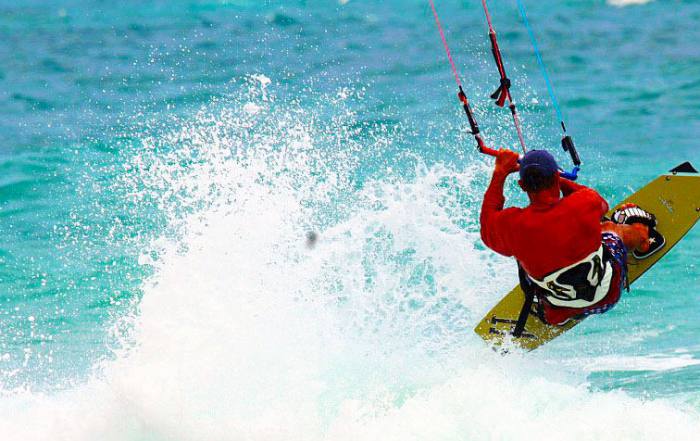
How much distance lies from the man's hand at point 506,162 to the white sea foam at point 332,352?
2894 millimetres

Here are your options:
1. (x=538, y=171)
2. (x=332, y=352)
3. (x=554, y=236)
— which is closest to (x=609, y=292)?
(x=554, y=236)

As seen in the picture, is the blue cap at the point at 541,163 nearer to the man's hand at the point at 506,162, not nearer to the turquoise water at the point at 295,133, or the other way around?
the man's hand at the point at 506,162

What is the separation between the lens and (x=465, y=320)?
771 centimetres

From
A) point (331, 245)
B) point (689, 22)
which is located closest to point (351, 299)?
point (331, 245)

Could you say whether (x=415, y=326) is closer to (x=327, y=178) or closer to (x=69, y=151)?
(x=327, y=178)

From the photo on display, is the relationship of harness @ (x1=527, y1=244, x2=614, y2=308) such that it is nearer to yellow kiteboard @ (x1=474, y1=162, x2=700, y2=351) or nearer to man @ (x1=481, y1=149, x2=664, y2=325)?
man @ (x1=481, y1=149, x2=664, y2=325)

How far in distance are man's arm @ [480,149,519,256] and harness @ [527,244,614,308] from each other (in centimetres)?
38

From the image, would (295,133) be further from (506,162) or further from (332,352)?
(506,162)

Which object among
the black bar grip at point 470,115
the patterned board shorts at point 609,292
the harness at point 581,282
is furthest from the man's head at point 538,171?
the patterned board shorts at point 609,292

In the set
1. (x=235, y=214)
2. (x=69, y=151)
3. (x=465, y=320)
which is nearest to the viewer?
(x=465, y=320)

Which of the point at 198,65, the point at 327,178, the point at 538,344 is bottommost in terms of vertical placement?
the point at 327,178

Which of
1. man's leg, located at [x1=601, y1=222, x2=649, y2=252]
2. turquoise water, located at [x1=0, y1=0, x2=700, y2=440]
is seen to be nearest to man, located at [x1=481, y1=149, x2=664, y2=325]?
man's leg, located at [x1=601, y1=222, x2=649, y2=252]

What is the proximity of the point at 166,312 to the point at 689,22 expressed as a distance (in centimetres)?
965

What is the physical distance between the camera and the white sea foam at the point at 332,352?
23.8ft
